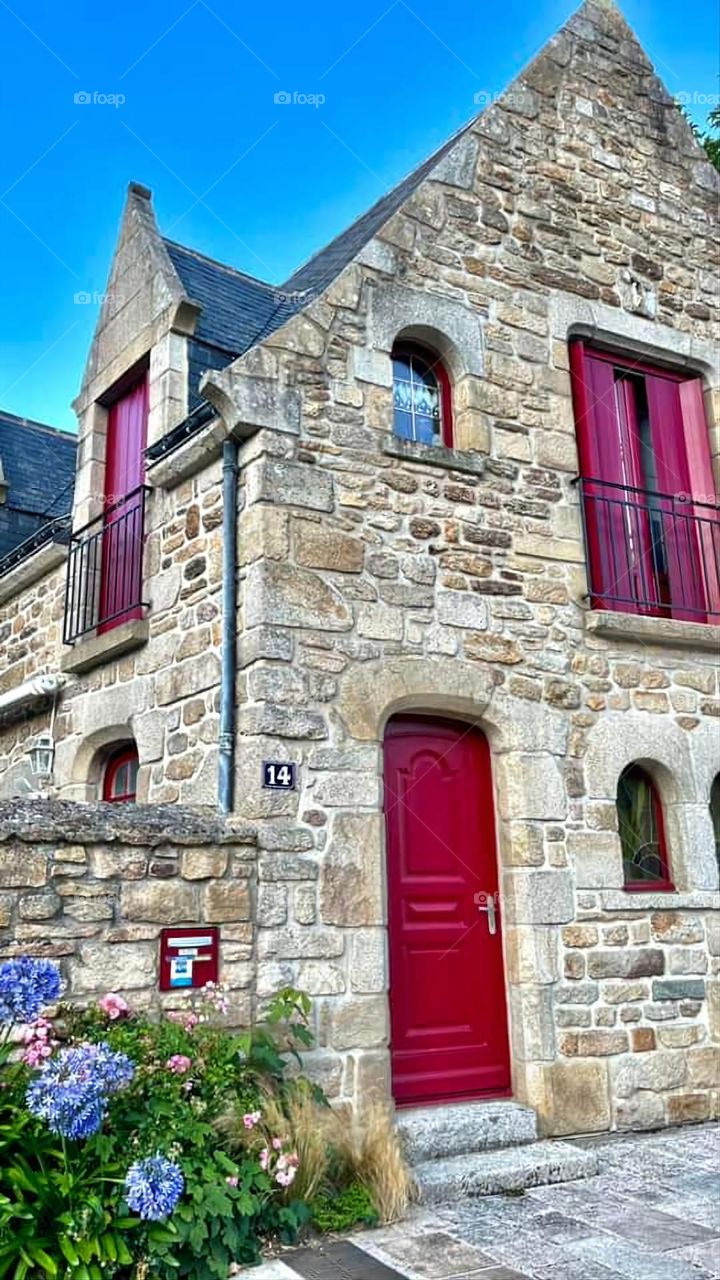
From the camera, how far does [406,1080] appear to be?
481 cm

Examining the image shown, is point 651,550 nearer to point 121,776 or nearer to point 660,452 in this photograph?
point 660,452

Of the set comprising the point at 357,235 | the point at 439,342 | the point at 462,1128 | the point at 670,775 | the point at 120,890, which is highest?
the point at 357,235

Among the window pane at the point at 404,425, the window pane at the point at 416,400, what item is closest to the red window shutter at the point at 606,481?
the window pane at the point at 416,400

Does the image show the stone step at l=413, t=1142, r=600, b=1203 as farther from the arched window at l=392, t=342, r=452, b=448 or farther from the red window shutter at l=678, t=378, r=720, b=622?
the arched window at l=392, t=342, r=452, b=448

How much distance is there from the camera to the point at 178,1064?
356cm

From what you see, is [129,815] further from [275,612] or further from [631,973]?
[631,973]

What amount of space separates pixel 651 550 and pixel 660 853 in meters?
2.02

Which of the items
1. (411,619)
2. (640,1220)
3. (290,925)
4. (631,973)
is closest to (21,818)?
(290,925)

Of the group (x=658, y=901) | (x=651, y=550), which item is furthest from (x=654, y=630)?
(x=658, y=901)

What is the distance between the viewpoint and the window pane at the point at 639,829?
5699 mm

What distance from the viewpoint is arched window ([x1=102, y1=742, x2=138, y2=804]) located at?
20.2 feet

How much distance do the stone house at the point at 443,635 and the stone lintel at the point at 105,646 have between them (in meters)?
0.03

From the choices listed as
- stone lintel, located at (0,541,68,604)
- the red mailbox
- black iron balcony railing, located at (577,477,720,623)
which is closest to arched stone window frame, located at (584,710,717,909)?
black iron balcony railing, located at (577,477,720,623)

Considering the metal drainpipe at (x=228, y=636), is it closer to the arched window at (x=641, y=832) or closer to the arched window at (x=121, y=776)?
the arched window at (x=121, y=776)
